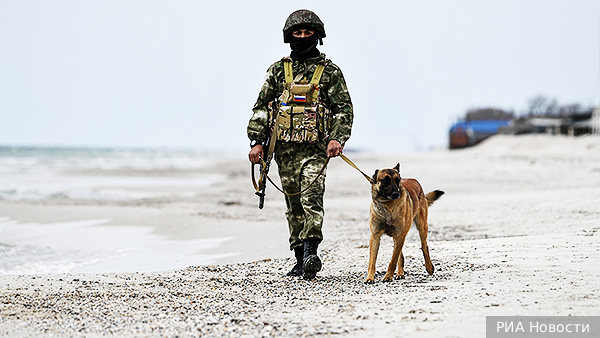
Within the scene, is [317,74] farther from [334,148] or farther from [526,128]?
[526,128]

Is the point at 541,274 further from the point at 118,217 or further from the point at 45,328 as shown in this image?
the point at 118,217

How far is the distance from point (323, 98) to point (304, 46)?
1.59 feet

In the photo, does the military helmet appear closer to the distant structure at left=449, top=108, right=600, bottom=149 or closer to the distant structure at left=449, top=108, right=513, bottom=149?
the distant structure at left=449, top=108, right=600, bottom=149

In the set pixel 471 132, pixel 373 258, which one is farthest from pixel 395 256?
pixel 471 132

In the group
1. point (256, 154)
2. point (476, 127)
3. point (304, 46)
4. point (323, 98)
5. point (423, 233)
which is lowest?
point (423, 233)

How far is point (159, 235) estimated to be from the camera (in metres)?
8.90

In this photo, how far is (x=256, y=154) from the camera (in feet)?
17.5

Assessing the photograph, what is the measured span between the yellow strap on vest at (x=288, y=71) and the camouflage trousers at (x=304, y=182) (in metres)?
0.55

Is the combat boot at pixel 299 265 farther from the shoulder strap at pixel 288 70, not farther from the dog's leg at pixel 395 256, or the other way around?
the shoulder strap at pixel 288 70

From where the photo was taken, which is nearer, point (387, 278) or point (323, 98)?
point (387, 278)

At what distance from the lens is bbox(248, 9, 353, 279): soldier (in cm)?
523

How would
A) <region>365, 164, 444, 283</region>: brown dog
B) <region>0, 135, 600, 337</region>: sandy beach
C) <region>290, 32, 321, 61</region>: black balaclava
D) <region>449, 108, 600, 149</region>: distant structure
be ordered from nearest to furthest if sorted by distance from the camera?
<region>0, 135, 600, 337</region>: sandy beach → <region>365, 164, 444, 283</region>: brown dog → <region>290, 32, 321, 61</region>: black balaclava → <region>449, 108, 600, 149</region>: distant structure

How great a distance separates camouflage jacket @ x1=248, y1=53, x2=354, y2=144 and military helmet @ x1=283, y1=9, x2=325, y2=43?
0.76 ft

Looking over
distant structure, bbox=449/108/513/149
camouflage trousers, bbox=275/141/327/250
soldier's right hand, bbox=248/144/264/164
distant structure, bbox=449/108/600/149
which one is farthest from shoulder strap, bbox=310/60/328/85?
distant structure, bbox=449/108/513/149
